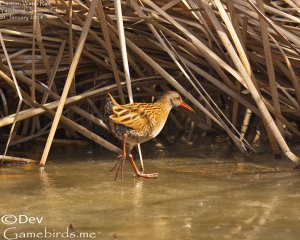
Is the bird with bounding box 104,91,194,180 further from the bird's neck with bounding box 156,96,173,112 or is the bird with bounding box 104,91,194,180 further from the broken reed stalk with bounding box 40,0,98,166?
the broken reed stalk with bounding box 40,0,98,166

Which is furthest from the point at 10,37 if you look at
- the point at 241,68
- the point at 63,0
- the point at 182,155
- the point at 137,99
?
the point at 241,68

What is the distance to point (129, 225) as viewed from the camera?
372 centimetres

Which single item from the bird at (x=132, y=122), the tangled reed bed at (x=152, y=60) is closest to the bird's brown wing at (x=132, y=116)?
the bird at (x=132, y=122)

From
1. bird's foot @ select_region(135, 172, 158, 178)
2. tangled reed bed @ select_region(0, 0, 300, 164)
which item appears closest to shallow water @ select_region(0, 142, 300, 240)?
bird's foot @ select_region(135, 172, 158, 178)

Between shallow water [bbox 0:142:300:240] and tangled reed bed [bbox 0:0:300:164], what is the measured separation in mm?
223

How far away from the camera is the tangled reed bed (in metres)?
5.21

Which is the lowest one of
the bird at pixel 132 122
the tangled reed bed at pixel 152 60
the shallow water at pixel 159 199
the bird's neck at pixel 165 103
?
the shallow water at pixel 159 199

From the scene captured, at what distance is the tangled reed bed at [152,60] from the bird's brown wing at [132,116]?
0.59 feet

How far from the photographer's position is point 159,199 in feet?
14.1

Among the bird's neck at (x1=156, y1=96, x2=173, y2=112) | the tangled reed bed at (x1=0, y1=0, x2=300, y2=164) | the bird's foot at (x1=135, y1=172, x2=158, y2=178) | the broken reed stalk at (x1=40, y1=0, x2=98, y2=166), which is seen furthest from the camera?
the bird's neck at (x1=156, y1=96, x2=173, y2=112)

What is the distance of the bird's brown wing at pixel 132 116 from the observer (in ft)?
16.4

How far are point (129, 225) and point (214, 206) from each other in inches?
23.1

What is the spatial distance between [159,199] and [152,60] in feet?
4.71

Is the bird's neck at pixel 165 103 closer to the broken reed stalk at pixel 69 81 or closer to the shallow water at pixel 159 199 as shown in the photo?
the shallow water at pixel 159 199
